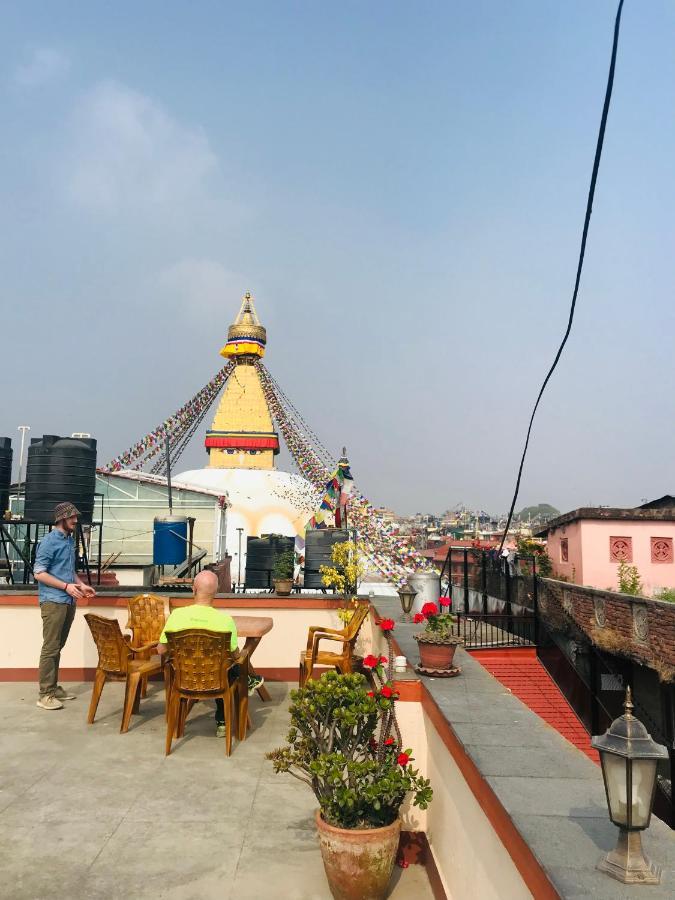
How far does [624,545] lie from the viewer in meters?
19.7

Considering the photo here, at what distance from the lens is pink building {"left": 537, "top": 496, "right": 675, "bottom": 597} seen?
19.5m

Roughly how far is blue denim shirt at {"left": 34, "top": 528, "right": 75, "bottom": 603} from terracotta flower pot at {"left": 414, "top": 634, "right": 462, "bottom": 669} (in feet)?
12.9

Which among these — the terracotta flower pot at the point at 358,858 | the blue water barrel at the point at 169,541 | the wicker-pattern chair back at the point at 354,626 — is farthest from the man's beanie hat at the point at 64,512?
the blue water barrel at the point at 169,541

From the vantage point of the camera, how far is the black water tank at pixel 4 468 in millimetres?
11884

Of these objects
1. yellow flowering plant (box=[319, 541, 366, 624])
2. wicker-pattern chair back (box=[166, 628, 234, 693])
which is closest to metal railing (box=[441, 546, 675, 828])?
yellow flowering plant (box=[319, 541, 366, 624])

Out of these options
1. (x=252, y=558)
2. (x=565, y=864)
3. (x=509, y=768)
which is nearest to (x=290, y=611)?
(x=509, y=768)

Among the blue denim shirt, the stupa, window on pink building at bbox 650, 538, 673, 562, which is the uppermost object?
the stupa

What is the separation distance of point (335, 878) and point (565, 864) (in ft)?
5.17

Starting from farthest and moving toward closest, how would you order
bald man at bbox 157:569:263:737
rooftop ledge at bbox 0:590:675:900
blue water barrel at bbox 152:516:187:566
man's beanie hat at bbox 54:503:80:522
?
blue water barrel at bbox 152:516:187:566 → man's beanie hat at bbox 54:503:80:522 → bald man at bbox 157:569:263:737 → rooftop ledge at bbox 0:590:675:900

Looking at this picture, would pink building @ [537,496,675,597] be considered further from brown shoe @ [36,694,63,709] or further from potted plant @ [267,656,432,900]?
potted plant @ [267,656,432,900]

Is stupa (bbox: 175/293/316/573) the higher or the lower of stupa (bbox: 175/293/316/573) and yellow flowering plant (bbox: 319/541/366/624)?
the higher

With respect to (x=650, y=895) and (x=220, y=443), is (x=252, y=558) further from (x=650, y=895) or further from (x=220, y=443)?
(x=220, y=443)

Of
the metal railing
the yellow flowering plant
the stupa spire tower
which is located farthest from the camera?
the stupa spire tower

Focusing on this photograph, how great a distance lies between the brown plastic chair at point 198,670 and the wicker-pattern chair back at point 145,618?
161 centimetres
